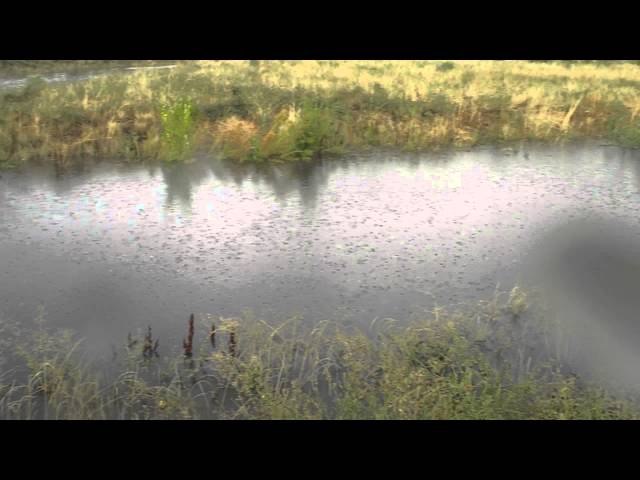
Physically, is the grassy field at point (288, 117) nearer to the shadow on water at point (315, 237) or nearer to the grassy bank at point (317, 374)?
the shadow on water at point (315, 237)

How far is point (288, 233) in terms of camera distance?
7.20 metres

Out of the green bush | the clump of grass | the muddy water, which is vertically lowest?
the muddy water

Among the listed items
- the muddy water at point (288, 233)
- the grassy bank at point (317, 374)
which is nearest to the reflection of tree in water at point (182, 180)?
the muddy water at point (288, 233)

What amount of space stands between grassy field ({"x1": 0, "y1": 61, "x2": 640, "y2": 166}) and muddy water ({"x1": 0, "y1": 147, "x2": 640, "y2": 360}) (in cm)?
71

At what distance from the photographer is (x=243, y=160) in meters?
10.2

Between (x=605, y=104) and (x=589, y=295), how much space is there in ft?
28.4

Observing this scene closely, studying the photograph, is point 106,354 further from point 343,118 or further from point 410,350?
point 343,118

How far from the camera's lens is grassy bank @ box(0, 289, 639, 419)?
4000 mm

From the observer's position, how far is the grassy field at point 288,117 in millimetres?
10555

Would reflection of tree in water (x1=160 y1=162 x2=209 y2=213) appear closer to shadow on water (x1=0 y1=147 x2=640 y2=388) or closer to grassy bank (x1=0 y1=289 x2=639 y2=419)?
shadow on water (x1=0 y1=147 x2=640 y2=388)

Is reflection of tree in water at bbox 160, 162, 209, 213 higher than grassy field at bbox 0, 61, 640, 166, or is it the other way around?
grassy field at bbox 0, 61, 640, 166

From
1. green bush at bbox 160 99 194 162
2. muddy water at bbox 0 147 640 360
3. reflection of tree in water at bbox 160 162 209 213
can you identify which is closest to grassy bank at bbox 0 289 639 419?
muddy water at bbox 0 147 640 360

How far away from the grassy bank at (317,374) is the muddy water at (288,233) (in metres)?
0.33

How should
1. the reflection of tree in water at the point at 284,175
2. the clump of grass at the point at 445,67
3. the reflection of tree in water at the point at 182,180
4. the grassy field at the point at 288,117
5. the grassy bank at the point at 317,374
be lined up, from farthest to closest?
the clump of grass at the point at 445,67 < the grassy field at the point at 288,117 < the reflection of tree in water at the point at 284,175 < the reflection of tree in water at the point at 182,180 < the grassy bank at the point at 317,374
